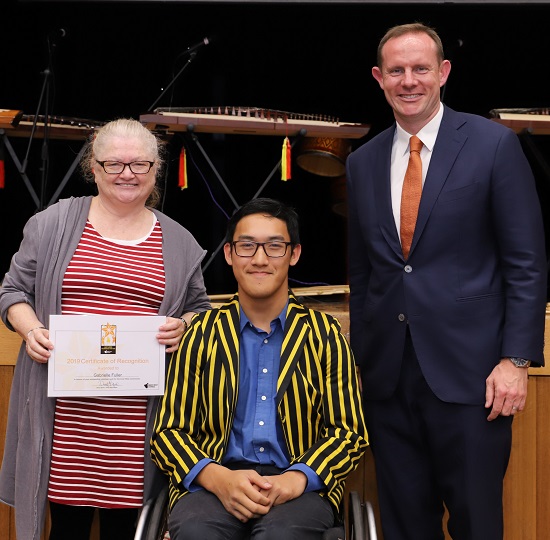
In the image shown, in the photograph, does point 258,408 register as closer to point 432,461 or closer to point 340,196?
point 432,461

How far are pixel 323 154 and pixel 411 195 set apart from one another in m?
2.14

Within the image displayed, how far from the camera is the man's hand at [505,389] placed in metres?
2.01

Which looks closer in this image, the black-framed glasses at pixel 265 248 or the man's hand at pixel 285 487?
the man's hand at pixel 285 487

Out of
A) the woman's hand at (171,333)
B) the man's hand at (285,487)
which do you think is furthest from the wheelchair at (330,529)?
the woman's hand at (171,333)

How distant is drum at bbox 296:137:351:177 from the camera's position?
421 centimetres

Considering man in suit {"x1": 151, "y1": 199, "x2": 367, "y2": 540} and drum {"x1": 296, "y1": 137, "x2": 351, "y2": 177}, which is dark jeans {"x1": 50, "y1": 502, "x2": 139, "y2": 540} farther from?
drum {"x1": 296, "y1": 137, "x2": 351, "y2": 177}

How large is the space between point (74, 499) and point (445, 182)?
141 centimetres

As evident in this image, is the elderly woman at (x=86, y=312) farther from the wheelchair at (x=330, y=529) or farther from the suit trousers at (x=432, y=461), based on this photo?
the suit trousers at (x=432, y=461)

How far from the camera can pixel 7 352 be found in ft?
9.05

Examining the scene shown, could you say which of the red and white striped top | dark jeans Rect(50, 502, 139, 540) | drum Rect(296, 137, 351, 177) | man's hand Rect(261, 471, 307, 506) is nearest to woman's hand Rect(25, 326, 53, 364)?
the red and white striped top

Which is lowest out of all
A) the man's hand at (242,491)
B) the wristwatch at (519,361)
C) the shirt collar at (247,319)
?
the man's hand at (242,491)

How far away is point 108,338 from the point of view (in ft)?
7.18

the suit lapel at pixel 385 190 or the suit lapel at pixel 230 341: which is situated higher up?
the suit lapel at pixel 385 190

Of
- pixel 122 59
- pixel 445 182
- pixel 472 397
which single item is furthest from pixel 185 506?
pixel 122 59
